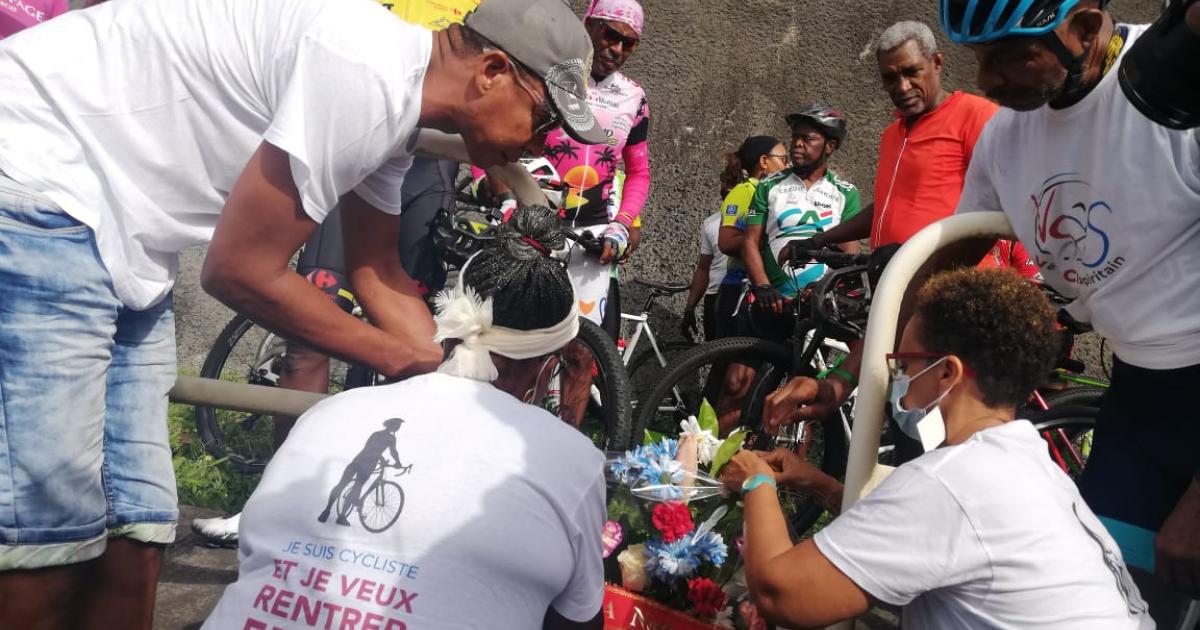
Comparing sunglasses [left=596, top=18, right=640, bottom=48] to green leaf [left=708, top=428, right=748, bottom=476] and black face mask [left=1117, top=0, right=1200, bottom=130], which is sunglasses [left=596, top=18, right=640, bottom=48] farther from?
black face mask [left=1117, top=0, right=1200, bottom=130]

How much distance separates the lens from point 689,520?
7.44ft

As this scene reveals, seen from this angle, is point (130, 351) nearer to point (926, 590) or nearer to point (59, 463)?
point (59, 463)

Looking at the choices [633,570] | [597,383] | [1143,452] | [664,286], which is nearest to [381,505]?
[633,570]

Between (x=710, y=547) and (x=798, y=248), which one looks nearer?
(x=710, y=547)

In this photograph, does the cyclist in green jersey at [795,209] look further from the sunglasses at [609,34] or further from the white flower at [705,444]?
the white flower at [705,444]

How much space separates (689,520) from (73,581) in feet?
4.43

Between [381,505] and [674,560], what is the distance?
2.82 ft

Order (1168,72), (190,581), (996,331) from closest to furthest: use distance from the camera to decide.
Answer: (1168,72)
(996,331)
(190,581)

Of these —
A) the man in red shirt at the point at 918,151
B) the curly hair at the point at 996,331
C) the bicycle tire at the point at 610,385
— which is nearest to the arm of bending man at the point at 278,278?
the curly hair at the point at 996,331

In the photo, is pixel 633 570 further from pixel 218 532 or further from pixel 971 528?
pixel 218 532

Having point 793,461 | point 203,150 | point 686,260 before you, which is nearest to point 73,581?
point 203,150

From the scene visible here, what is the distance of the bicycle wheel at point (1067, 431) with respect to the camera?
3455mm

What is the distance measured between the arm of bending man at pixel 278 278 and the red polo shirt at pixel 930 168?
2.59 m

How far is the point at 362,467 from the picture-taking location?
5.34 feet
